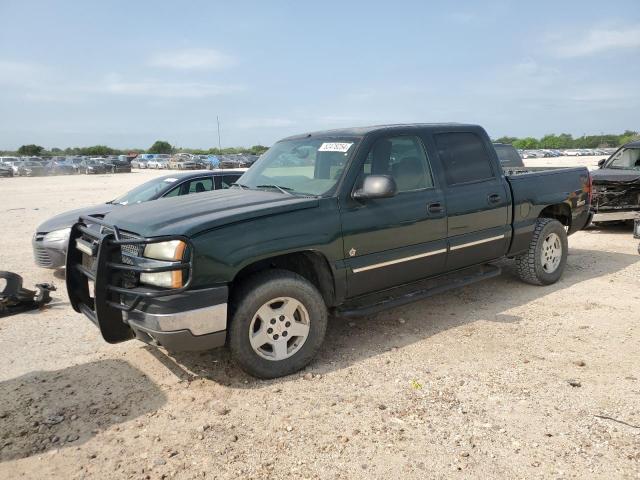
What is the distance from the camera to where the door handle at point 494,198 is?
195 inches

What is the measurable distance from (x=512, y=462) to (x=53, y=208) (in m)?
16.5

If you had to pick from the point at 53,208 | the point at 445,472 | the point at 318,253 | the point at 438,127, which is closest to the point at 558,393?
the point at 445,472

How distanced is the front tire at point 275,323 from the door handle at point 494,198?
7.47 feet

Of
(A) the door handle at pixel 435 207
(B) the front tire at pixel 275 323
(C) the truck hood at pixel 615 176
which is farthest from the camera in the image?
(C) the truck hood at pixel 615 176

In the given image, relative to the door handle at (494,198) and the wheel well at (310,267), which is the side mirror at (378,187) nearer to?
the wheel well at (310,267)

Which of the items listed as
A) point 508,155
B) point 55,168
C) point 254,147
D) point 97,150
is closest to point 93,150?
point 97,150

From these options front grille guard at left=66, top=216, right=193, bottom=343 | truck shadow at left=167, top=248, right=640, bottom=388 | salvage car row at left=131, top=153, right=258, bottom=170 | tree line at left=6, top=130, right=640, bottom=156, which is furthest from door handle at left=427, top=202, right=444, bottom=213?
tree line at left=6, top=130, right=640, bottom=156

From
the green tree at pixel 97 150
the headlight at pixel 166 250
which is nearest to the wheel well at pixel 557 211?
the headlight at pixel 166 250

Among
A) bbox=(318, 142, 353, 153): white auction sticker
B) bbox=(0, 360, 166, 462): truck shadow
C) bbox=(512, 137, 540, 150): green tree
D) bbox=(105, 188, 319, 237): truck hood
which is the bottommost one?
bbox=(0, 360, 166, 462): truck shadow

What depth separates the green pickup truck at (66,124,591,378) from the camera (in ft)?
10.8

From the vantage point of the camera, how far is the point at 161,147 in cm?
10544

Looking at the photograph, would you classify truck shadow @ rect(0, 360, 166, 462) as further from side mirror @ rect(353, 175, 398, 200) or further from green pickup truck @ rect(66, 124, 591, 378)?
side mirror @ rect(353, 175, 398, 200)

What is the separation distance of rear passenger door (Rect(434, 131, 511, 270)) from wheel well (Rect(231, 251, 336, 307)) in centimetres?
138

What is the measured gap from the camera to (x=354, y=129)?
4.54 meters
